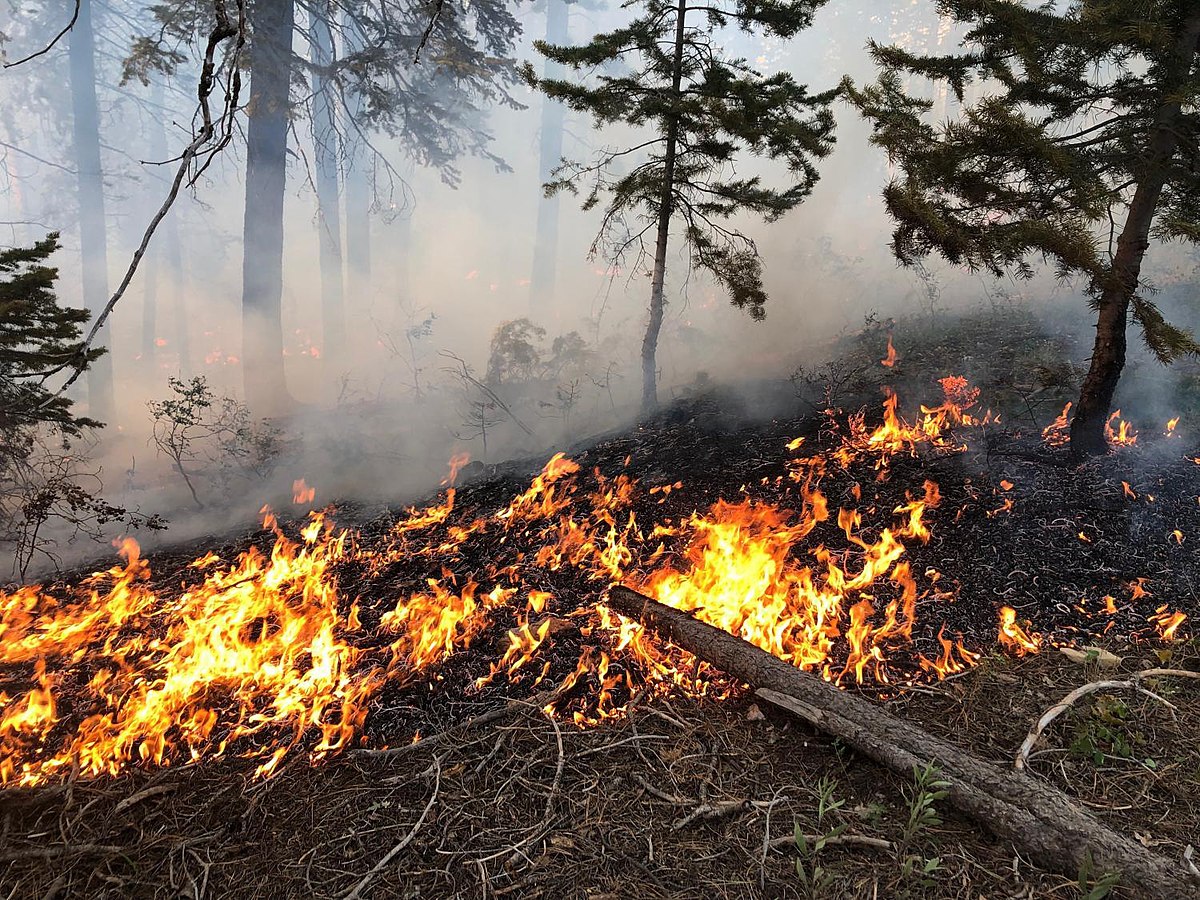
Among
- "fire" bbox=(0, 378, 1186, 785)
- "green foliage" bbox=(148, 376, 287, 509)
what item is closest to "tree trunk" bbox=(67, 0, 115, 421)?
"green foliage" bbox=(148, 376, 287, 509)

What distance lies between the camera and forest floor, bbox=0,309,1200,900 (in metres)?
2.73

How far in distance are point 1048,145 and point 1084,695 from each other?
4.02 m

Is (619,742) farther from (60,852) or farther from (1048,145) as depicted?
(1048,145)

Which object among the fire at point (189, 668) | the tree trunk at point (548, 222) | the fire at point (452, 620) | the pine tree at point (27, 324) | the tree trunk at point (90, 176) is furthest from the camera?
the tree trunk at point (548, 222)

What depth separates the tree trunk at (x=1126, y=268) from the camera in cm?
496

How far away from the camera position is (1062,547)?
16.7 ft

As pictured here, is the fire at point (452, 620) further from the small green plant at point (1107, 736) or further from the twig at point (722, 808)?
the twig at point (722, 808)

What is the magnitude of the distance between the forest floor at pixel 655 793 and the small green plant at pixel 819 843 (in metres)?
0.01

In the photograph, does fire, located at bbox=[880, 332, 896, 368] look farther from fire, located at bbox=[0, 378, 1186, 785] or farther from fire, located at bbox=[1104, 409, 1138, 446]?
fire, located at bbox=[1104, 409, 1138, 446]

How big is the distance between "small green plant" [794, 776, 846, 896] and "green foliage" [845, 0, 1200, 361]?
4.13 meters

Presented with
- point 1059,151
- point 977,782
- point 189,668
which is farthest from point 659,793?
point 1059,151

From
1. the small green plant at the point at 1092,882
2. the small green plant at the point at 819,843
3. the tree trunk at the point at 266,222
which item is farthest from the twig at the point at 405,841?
the tree trunk at the point at 266,222

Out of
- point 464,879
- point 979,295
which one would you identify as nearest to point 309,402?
point 464,879

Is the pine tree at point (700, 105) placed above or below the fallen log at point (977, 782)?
above
